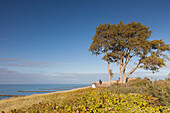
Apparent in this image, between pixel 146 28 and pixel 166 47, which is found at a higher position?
pixel 146 28

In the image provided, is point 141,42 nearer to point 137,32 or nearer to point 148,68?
point 137,32

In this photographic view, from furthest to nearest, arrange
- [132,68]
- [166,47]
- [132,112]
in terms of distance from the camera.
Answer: [132,68]
[166,47]
[132,112]

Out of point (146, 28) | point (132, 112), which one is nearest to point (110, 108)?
point (132, 112)

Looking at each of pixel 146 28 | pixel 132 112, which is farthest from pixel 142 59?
pixel 132 112

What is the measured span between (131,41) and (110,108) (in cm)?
1829

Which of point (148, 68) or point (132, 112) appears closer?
point (132, 112)

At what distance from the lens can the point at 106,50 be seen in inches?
926

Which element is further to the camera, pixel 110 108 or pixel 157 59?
pixel 157 59

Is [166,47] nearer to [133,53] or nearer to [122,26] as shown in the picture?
[133,53]

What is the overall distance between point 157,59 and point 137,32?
18.3ft

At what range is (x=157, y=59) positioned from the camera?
65.7ft

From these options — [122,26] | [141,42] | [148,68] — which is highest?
[122,26]

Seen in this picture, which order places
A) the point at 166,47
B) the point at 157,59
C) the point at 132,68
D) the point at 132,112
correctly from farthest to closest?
the point at 132,68 < the point at 166,47 < the point at 157,59 < the point at 132,112

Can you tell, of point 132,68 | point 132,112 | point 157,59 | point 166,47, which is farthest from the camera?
point 132,68
